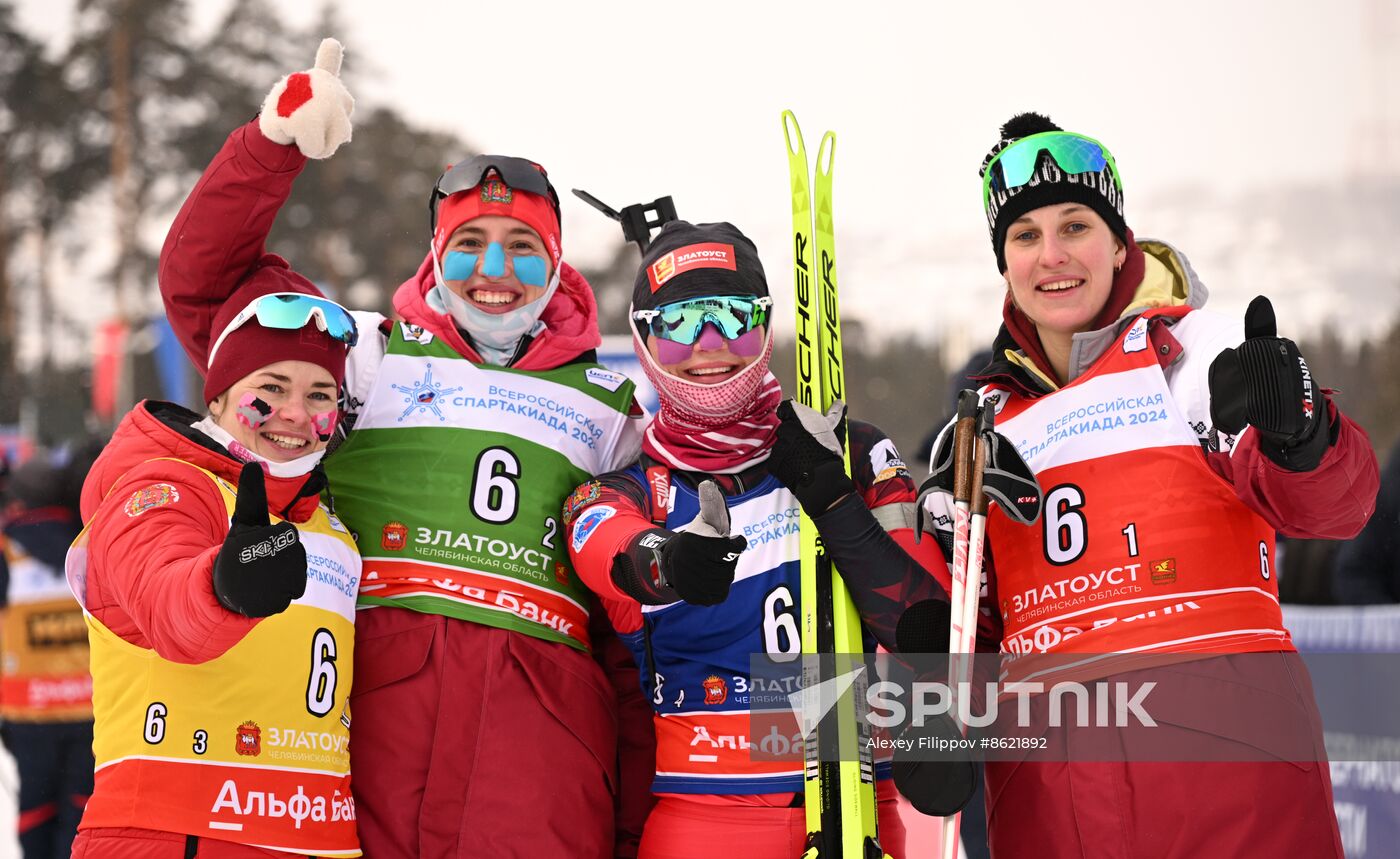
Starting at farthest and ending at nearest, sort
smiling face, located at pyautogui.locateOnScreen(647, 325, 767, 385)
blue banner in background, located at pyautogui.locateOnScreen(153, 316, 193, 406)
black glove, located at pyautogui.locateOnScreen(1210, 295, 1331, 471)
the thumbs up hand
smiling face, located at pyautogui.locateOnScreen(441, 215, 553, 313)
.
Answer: blue banner in background, located at pyautogui.locateOnScreen(153, 316, 193, 406) < smiling face, located at pyautogui.locateOnScreen(441, 215, 553, 313) < smiling face, located at pyautogui.locateOnScreen(647, 325, 767, 385) < the thumbs up hand < black glove, located at pyautogui.locateOnScreen(1210, 295, 1331, 471)

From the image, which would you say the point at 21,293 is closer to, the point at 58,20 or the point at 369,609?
the point at 58,20

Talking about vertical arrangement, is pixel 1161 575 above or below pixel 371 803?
above

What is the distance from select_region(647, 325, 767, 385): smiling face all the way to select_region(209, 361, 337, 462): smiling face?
2.56 feet

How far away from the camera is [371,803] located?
3.04 m

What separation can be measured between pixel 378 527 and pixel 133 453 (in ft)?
1.91

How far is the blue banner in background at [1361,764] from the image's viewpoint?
5.11 metres

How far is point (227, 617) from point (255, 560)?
15 centimetres

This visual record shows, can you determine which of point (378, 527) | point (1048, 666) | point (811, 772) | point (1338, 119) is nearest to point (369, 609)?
point (378, 527)

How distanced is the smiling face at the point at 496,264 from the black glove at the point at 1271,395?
1672 millimetres

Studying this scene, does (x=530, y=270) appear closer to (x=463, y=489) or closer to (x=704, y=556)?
(x=463, y=489)

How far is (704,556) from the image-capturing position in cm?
265

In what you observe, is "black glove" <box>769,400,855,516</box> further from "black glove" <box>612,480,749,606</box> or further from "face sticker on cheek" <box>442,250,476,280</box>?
"face sticker on cheek" <box>442,250,476,280</box>

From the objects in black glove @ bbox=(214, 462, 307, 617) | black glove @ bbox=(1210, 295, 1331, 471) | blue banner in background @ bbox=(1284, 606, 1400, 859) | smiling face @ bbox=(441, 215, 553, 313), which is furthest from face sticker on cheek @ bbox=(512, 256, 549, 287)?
blue banner in background @ bbox=(1284, 606, 1400, 859)

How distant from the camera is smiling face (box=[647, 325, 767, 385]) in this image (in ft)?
9.96
